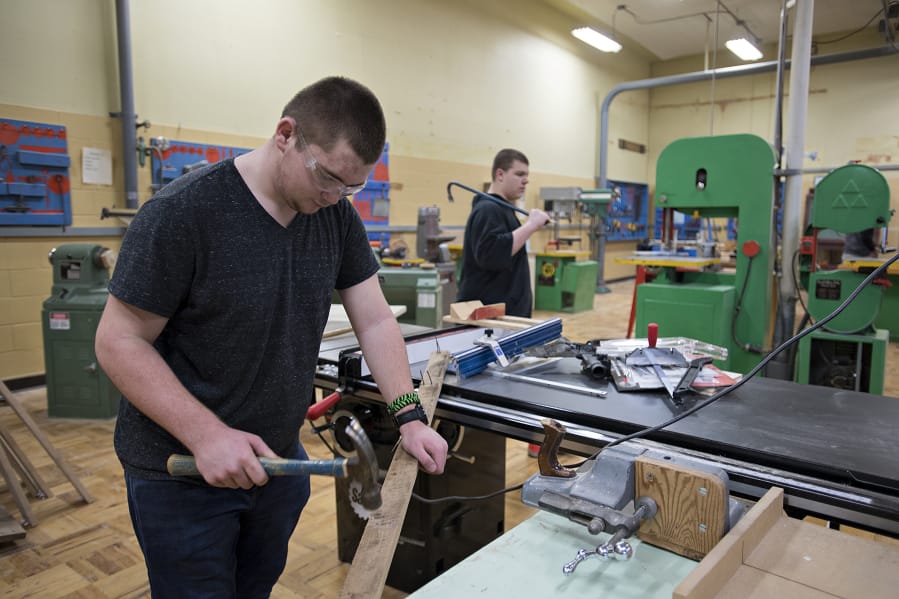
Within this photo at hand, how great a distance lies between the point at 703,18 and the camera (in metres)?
7.49

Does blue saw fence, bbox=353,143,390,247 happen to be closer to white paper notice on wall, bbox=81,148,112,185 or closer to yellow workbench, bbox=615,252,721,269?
white paper notice on wall, bbox=81,148,112,185

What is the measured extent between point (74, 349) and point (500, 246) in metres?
2.24

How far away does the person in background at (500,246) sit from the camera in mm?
2383

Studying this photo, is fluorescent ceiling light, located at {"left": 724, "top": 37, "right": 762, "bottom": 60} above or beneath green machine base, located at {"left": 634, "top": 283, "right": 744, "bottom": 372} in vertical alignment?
above

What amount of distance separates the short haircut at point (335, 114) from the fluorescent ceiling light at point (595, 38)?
648cm

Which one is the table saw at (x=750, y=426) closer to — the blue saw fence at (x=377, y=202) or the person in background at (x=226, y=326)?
the person in background at (x=226, y=326)

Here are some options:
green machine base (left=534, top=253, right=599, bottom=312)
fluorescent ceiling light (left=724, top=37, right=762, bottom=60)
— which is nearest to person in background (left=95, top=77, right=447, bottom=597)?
green machine base (left=534, top=253, right=599, bottom=312)

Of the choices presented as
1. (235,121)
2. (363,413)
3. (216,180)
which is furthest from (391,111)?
(216,180)

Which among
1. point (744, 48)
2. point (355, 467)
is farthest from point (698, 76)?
point (355, 467)

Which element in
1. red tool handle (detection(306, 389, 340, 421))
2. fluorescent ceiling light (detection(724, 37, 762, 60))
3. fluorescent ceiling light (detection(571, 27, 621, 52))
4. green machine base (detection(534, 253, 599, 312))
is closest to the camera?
red tool handle (detection(306, 389, 340, 421))

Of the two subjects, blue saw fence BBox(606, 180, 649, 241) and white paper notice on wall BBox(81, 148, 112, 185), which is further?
blue saw fence BBox(606, 180, 649, 241)

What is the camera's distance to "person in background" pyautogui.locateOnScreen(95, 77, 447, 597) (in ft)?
2.80

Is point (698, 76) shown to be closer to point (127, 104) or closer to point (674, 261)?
point (674, 261)

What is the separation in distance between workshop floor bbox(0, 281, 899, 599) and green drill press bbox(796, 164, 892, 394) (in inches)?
61.2
